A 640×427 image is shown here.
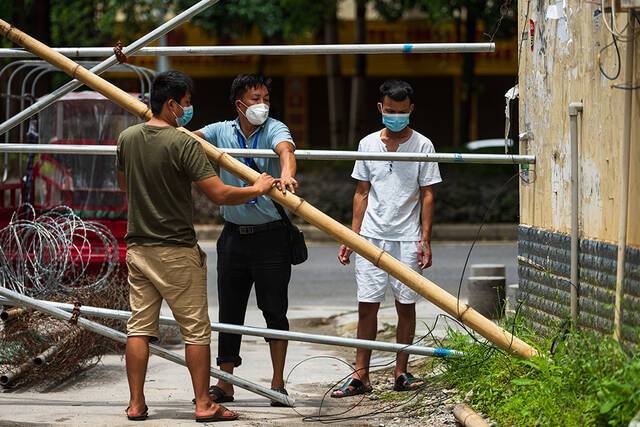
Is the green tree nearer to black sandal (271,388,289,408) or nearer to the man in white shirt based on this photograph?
the man in white shirt

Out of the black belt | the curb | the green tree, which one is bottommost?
the curb

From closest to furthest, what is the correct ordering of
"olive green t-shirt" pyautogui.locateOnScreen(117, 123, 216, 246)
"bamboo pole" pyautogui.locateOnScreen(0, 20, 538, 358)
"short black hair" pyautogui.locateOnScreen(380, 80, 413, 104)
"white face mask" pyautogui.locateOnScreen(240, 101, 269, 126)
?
"bamboo pole" pyautogui.locateOnScreen(0, 20, 538, 358), "olive green t-shirt" pyautogui.locateOnScreen(117, 123, 216, 246), "white face mask" pyautogui.locateOnScreen(240, 101, 269, 126), "short black hair" pyautogui.locateOnScreen(380, 80, 413, 104)

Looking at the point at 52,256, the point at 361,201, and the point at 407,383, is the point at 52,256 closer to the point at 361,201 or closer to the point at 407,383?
the point at 361,201

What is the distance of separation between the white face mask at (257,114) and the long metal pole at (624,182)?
2190 mm

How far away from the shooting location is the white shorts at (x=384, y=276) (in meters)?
7.48

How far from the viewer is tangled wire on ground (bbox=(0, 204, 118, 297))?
8047 millimetres

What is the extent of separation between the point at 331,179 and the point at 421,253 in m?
13.3

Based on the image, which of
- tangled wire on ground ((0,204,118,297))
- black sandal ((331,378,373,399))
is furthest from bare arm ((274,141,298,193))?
tangled wire on ground ((0,204,118,297))

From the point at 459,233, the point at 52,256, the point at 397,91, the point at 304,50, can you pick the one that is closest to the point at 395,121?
the point at 397,91

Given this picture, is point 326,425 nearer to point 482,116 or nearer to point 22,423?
point 22,423

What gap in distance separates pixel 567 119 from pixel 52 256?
3555 millimetres

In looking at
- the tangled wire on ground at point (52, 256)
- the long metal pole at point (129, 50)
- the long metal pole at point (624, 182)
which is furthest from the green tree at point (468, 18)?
the long metal pole at point (624, 182)

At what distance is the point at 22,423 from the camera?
6445mm

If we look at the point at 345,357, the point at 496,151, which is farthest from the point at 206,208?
the point at 345,357
